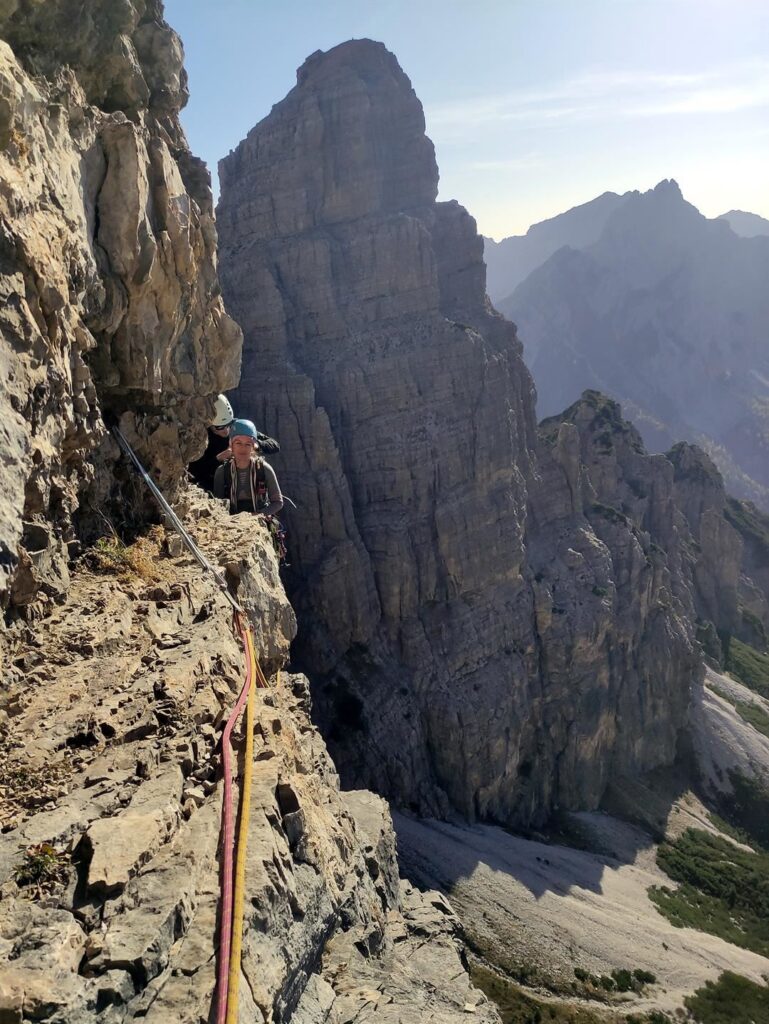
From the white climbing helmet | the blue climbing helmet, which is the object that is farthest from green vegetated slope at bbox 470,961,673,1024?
the blue climbing helmet

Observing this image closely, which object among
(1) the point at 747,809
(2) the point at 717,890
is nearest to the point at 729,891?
(2) the point at 717,890

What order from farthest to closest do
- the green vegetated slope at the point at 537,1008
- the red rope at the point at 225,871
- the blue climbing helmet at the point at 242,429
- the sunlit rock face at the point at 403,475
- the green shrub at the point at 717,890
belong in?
1. the sunlit rock face at the point at 403,475
2. the green shrub at the point at 717,890
3. the green vegetated slope at the point at 537,1008
4. the blue climbing helmet at the point at 242,429
5. the red rope at the point at 225,871

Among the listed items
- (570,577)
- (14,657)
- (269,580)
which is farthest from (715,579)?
(14,657)

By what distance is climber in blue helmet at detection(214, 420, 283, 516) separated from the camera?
18750 millimetres

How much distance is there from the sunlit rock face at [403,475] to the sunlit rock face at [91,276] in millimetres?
36884

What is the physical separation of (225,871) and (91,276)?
10.1m

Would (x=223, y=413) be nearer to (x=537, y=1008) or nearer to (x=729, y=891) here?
(x=537, y=1008)

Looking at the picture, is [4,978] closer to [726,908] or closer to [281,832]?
[281,832]

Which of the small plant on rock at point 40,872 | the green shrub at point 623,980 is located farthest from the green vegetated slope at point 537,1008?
the small plant on rock at point 40,872

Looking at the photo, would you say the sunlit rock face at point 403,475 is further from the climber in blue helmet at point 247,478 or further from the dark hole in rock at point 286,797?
the dark hole in rock at point 286,797

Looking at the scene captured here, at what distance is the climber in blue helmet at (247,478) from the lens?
18750mm

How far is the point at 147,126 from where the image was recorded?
15.8m

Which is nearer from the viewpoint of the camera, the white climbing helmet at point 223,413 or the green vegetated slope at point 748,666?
the white climbing helmet at point 223,413

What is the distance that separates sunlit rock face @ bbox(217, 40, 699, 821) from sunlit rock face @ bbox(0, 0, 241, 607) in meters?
36.9
